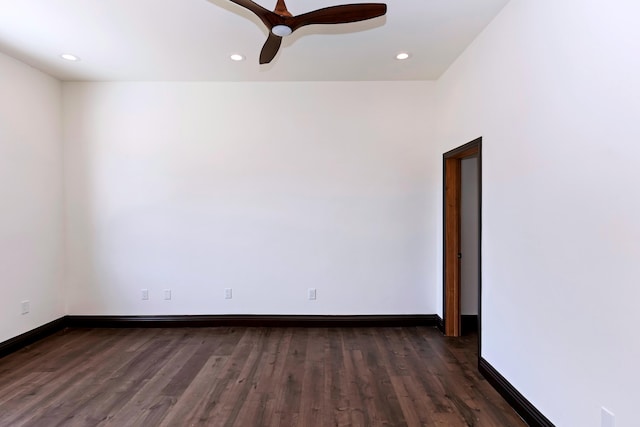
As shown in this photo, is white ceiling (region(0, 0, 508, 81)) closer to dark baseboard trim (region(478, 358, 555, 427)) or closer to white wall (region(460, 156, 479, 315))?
white wall (region(460, 156, 479, 315))

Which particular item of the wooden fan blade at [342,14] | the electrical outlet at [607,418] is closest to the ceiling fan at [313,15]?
the wooden fan blade at [342,14]

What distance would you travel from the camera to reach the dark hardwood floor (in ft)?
7.40

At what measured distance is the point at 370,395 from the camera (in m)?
2.50

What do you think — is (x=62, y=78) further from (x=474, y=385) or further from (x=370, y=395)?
(x=474, y=385)

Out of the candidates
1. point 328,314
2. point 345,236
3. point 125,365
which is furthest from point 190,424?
point 345,236

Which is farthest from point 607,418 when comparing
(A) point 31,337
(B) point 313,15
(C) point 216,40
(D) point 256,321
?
(A) point 31,337

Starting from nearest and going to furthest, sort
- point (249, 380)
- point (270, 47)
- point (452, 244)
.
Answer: point (270, 47), point (249, 380), point (452, 244)

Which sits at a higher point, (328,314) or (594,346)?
(594,346)

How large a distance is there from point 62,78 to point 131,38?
5.26ft

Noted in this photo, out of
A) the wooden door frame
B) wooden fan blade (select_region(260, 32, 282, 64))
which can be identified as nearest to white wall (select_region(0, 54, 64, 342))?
wooden fan blade (select_region(260, 32, 282, 64))

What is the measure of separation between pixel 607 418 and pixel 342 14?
250cm

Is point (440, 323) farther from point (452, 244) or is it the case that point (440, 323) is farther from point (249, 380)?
point (249, 380)

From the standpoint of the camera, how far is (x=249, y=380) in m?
2.73

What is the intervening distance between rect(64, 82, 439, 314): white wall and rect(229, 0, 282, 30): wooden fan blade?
2.02 metres
